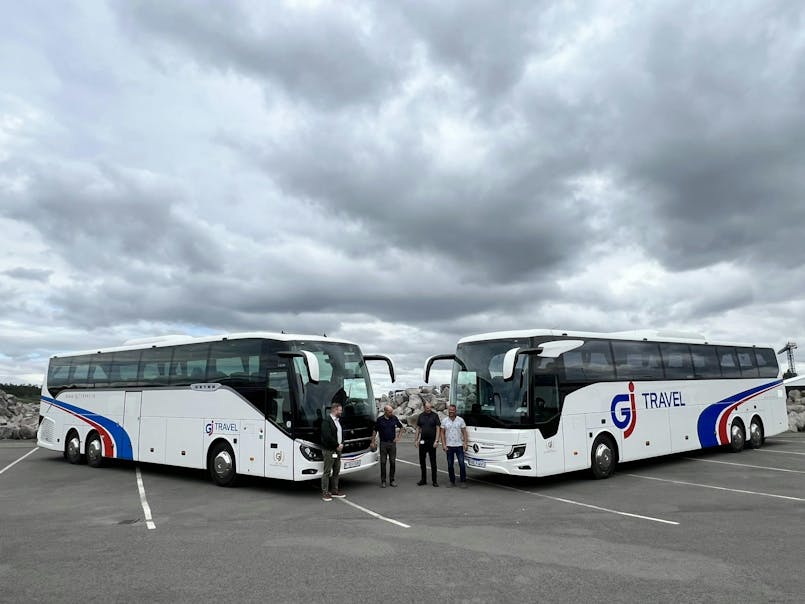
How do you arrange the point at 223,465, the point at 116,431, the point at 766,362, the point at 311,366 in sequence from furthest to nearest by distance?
the point at 766,362 → the point at 116,431 → the point at 223,465 → the point at 311,366

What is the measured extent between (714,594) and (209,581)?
5279mm

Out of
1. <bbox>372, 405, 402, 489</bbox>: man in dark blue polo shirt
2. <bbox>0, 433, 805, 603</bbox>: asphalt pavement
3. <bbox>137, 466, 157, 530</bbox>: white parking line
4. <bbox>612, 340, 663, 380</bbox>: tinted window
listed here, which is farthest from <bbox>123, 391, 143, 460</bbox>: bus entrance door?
<bbox>612, 340, 663, 380</bbox>: tinted window

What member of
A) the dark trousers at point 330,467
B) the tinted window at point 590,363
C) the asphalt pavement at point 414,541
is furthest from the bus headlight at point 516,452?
the dark trousers at point 330,467

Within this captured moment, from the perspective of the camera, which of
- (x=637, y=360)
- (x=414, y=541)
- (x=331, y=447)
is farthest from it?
(x=637, y=360)

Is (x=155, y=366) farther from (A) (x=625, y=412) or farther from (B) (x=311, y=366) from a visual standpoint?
(A) (x=625, y=412)

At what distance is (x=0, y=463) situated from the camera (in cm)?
2014

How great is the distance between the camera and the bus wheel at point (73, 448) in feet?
64.1

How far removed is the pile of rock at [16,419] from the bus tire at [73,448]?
630 inches

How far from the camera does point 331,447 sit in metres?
12.1

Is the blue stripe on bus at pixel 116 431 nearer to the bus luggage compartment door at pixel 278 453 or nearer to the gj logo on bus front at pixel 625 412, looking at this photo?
the bus luggage compartment door at pixel 278 453

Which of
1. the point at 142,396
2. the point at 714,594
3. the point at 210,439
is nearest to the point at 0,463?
the point at 142,396

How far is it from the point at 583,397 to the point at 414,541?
7.11 meters

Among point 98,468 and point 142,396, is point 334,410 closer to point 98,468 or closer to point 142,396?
point 142,396

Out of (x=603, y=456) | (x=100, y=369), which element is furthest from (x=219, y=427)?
(x=603, y=456)
